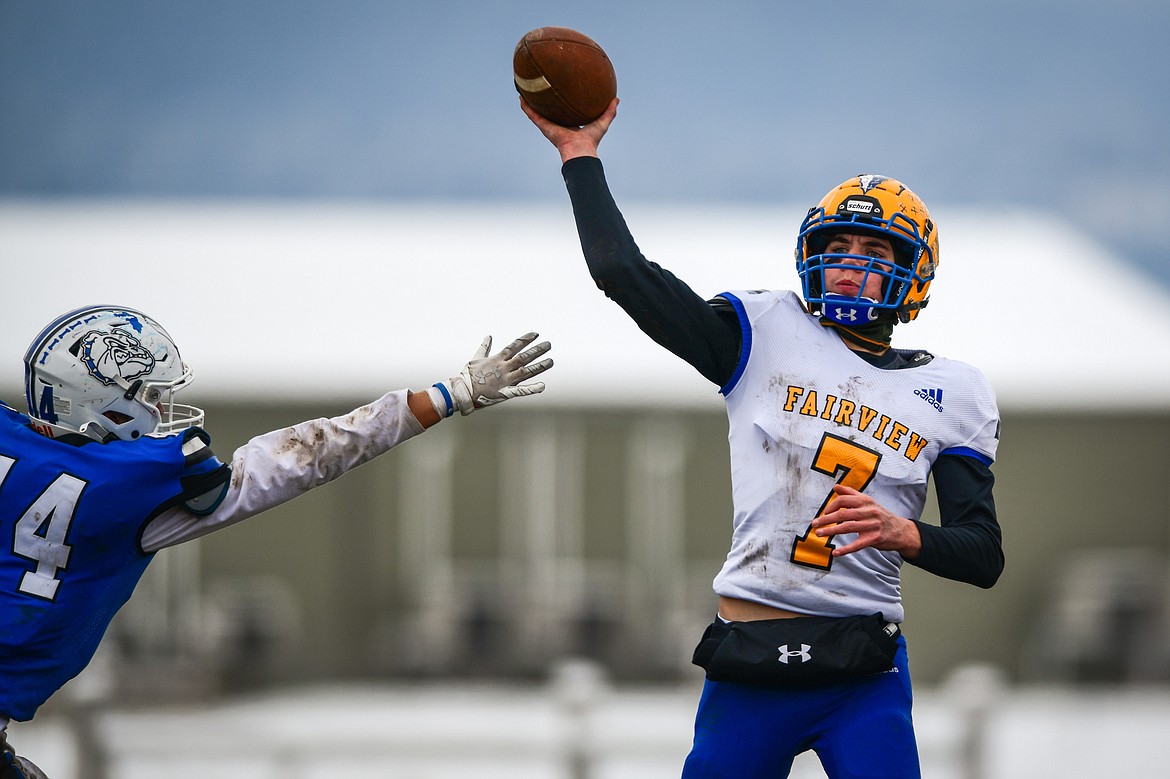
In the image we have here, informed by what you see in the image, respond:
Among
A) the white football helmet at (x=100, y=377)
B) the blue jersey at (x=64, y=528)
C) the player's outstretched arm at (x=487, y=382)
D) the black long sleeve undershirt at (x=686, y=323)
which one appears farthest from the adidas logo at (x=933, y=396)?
the white football helmet at (x=100, y=377)

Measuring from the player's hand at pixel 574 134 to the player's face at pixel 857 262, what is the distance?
2.40 ft

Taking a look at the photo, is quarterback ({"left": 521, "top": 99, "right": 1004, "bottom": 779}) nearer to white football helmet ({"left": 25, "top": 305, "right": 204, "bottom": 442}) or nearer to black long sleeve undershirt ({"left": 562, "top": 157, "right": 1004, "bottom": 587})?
black long sleeve undershirt ({"left": 562, "top": 157, "right": 1004, "bottom": 587})

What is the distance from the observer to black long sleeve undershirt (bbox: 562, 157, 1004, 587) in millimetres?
3697

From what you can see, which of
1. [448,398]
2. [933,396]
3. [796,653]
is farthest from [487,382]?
[933,396]

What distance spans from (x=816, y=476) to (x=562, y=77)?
1318 mm

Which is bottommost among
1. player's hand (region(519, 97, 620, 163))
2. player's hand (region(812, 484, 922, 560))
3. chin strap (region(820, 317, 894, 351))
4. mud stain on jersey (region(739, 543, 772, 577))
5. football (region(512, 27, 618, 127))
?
mud stain on jersey (region(739, 543, 772, 577))

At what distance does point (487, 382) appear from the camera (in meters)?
4.05

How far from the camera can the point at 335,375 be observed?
44.9ft

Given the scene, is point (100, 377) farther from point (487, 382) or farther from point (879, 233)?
point (879, 233)

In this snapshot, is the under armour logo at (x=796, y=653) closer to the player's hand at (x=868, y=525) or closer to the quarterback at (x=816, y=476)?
the quarterback at (x=816, y=476)

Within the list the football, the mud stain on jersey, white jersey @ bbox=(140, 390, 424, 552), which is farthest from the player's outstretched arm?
the mud stain on jersey

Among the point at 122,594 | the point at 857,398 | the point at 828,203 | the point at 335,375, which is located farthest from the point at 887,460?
the point at 335,375

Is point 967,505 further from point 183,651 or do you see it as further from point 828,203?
point 183,651

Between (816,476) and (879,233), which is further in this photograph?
(879,233)
